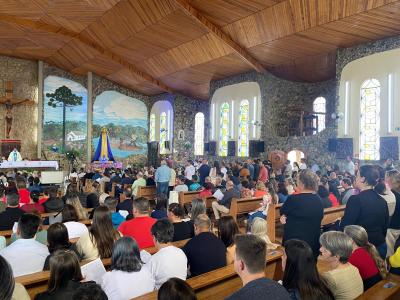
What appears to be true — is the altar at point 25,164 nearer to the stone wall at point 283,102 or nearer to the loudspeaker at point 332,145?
the stone wall at point 283,102

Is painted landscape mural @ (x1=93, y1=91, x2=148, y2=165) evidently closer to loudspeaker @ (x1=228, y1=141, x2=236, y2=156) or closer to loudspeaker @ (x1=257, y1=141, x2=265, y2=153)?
loudspeaker @ (x1=228, y1=141, x2=236, y2=156)

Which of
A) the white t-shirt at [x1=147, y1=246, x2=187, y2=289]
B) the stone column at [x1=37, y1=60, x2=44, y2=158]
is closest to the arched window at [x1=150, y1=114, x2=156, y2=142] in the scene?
the stone column at [x1=37, y1=60, x2=44, y2=158]

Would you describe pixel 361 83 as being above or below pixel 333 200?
above

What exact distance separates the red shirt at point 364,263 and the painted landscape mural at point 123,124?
777 inches

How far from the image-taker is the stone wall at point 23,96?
60.4 ft

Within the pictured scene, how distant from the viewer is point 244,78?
54.2ft

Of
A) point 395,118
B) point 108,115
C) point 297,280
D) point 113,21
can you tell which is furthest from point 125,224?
point 108,115

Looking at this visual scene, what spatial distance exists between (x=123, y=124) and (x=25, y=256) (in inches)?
773

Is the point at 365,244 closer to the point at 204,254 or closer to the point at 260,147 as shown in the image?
the point at 204,254

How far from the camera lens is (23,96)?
19.0 m

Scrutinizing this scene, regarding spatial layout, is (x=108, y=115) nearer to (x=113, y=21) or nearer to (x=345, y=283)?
(x=113, y=21)

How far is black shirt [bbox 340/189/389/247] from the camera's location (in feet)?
11.2

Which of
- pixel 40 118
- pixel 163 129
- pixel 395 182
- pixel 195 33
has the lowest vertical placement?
pixel 395 182

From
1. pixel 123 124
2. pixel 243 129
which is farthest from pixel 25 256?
pixel 123 124
